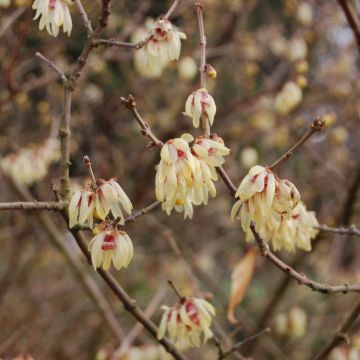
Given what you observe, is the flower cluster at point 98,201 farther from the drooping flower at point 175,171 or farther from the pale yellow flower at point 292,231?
the pale yellow flower at point 292,231

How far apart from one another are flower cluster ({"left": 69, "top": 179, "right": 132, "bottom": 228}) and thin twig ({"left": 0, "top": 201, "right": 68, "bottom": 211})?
11cm

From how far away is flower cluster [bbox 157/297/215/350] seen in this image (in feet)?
6.43

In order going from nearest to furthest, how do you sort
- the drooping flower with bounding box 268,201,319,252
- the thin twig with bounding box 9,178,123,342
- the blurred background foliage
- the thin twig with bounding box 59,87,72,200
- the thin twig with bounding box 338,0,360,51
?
the thin twig with bounding box 59,87,72,200
the drooping flower with bounding box 268,201,319,252
the thin twig with bounding box 338,0,360,51
the thin twig with bounding box 9,178,123,342
the blurred background foliage

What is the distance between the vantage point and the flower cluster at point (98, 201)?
Answer: 5.11ft

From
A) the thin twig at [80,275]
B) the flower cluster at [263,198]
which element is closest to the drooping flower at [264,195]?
the flower cluster at [263,198]

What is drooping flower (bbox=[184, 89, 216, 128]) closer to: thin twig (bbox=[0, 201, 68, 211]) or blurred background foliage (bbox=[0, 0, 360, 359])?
thin twig (bbox=[0, 201, 68, 211])

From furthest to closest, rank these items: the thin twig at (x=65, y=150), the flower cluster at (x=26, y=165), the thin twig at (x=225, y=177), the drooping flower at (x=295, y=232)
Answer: the flower cluster at (x=26, y=165) < the drooping flower at (x=295, y=232) < the thin twig at (x=65, y=150) < the thin twig at (x=225, y=177)

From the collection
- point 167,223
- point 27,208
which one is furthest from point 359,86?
point 27,208

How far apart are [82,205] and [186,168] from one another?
295 millimetres

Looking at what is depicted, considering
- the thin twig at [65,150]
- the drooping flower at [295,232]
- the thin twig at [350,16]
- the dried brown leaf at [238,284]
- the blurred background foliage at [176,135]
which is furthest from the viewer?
A: the blurred background foliage at [176,135]

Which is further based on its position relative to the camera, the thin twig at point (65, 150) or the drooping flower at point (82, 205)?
the thin twig at point (65, 150)

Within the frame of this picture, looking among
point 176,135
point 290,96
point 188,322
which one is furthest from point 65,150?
point 176,135

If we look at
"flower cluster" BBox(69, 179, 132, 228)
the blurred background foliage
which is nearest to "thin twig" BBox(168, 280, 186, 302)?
"flower cluster" BBox(69, 179, 132, 228)

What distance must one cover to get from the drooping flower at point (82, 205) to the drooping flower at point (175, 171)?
0.61 feet
